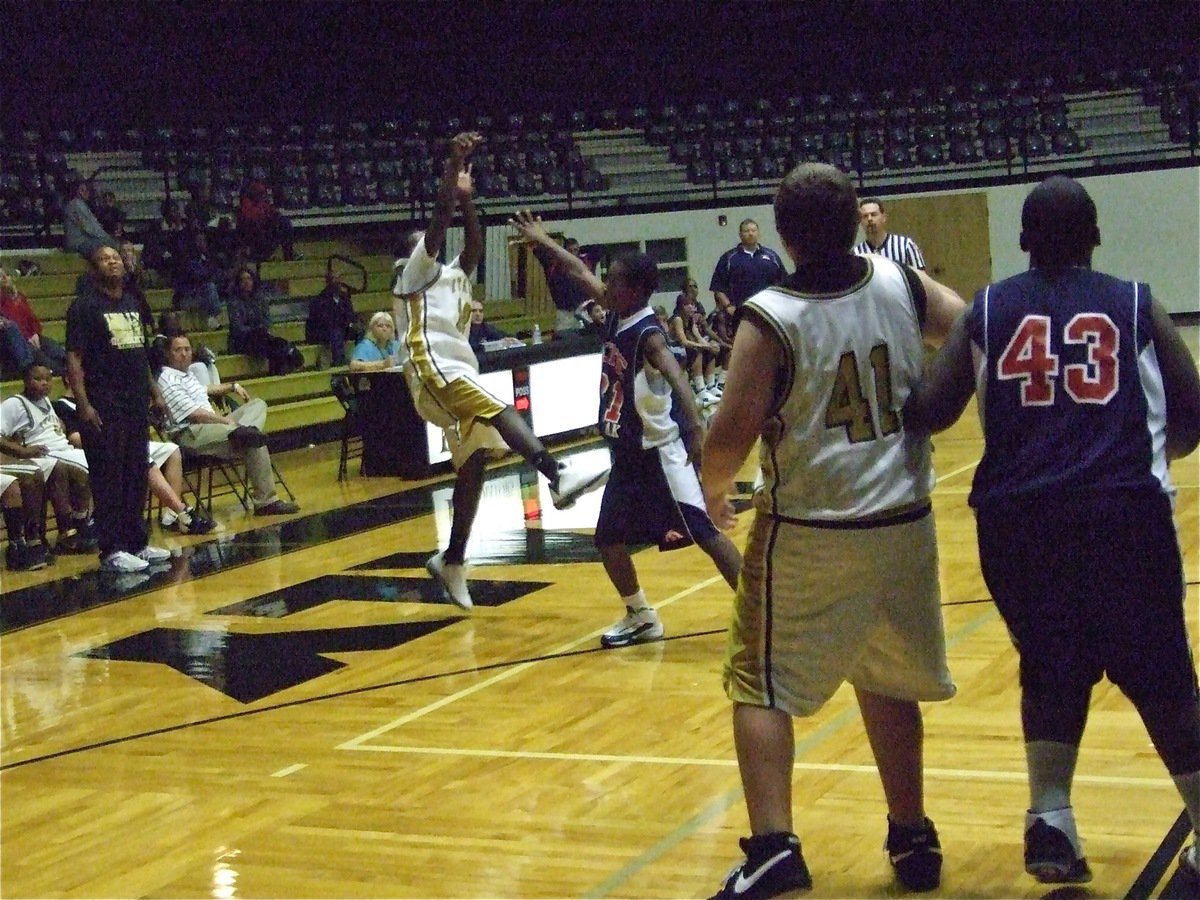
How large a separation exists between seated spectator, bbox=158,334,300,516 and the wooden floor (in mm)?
2399

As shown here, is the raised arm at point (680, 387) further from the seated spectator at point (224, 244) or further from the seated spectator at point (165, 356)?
the seated spectator at point (224, 244)

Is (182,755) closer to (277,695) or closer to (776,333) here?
(277,695)

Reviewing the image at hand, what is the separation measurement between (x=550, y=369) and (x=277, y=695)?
8128 mm

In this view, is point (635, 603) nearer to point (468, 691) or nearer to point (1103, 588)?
point (468, 691)

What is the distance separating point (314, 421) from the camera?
1544 centimetres

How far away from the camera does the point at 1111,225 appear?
23781mm

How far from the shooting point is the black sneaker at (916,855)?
11.6 feet

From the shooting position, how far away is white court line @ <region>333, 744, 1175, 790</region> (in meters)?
4.24

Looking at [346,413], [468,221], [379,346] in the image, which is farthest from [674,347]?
[468,221]

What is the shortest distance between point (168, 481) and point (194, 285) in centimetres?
629

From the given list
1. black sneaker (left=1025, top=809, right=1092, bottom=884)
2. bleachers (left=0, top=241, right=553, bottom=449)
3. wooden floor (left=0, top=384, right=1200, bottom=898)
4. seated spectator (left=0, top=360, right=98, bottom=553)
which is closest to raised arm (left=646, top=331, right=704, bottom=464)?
wooden floor (left=0, top=384, right=1200, bottom=898)

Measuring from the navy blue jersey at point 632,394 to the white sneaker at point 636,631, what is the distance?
2.18 ft

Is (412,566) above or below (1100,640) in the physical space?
below

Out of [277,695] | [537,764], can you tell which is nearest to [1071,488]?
[537,764]
